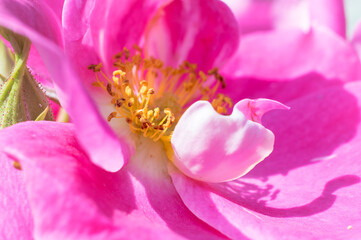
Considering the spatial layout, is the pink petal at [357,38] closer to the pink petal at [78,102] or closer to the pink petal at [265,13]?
the pink petal at [265,13]

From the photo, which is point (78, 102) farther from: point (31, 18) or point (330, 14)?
point (330, 14)

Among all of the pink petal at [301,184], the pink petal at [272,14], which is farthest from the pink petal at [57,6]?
the pink petal at [272,14]

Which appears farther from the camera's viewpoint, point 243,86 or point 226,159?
point 243,86

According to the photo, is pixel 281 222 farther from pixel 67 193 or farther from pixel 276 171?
pixel 67 193

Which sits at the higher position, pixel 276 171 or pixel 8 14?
pixel 8 14

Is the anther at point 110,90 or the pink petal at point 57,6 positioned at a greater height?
the pink petal at point 57,6

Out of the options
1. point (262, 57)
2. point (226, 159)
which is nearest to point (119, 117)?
point (226, 159)

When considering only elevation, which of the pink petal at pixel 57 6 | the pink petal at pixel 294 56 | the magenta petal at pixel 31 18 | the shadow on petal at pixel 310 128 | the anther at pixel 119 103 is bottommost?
the shadow on petal at pixel 310 128

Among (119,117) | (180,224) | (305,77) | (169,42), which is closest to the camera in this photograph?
(180,224)

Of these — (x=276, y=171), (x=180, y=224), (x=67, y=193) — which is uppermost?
(x=67, y=193)
